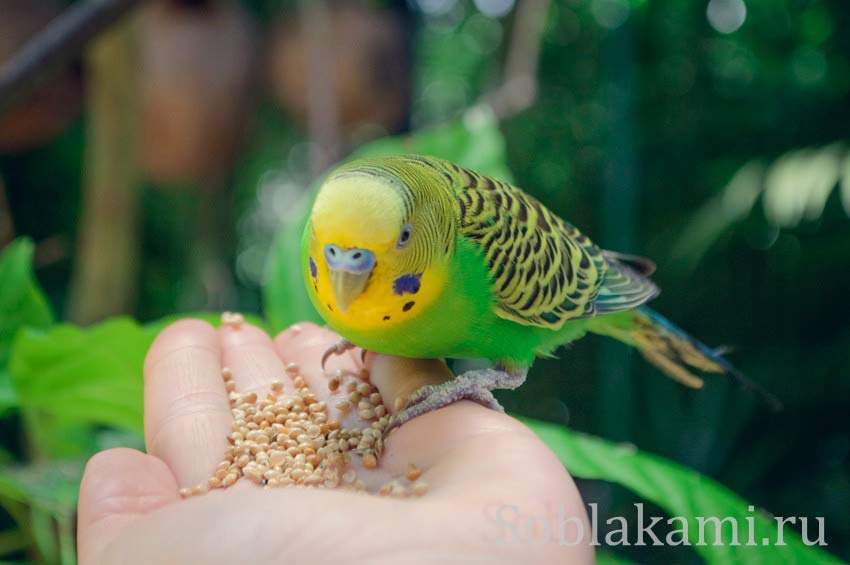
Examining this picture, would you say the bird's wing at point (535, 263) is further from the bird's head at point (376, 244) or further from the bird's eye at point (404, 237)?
the bird's eye at point (404, 237)

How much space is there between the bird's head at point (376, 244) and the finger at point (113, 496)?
48cm

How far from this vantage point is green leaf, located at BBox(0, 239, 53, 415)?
2432 millimetres

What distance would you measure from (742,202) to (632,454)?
82.1 inches

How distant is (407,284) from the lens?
1.48m

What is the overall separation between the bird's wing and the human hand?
0.31m

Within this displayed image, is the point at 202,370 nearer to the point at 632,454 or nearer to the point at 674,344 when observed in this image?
the point at 632,454

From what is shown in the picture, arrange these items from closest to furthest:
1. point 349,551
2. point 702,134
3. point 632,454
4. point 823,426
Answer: point 349,551
point 632,454
point 823,426
point 702,134

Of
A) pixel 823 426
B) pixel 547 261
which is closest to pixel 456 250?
pixel 547 261

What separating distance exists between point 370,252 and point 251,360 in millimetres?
818

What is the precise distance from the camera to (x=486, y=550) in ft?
3.59

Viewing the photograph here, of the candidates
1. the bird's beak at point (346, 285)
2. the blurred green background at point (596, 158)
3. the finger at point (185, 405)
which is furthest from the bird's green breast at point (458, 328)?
the blurred green background at point (596, 158)

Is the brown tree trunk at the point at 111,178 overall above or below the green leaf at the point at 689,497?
above

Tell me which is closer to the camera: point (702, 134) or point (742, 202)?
point (742, 202)

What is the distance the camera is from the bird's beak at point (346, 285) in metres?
1.37
